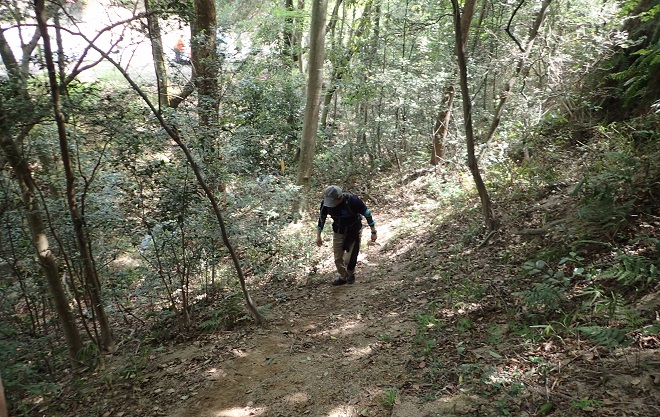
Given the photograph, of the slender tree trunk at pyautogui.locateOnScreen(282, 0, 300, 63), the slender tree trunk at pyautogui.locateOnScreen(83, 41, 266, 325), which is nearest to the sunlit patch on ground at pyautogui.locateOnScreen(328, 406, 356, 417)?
the slender tree trunk at pyautogui.locateOnScreen(83, 41, 266, 325)

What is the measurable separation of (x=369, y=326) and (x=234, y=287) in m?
3.35

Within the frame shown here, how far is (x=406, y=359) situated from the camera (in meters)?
4.49

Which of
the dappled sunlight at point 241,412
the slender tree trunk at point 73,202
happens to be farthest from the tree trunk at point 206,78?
the dappled sunlight at point 241,412

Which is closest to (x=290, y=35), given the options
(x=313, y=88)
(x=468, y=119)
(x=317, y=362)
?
(x=313, y=88)

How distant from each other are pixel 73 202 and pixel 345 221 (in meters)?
4.31

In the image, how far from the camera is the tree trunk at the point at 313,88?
10859mm

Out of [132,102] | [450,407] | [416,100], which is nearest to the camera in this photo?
[450,407]

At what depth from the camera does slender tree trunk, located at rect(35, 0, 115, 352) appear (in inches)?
178

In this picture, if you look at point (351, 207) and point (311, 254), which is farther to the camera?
point (311, 254)

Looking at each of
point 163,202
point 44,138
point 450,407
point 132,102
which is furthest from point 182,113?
point 450,407

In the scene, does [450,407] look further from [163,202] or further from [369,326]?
[163,202]

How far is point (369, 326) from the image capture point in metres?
5.66

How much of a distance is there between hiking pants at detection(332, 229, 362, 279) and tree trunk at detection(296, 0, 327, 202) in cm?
445

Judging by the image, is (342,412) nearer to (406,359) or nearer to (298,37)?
(406,359)
